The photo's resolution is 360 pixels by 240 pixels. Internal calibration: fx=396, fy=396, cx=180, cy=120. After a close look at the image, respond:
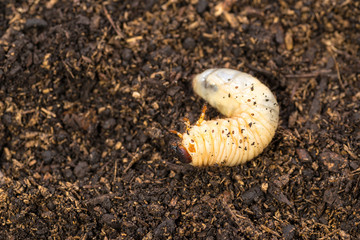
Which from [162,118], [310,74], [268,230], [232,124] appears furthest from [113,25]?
[268,230]

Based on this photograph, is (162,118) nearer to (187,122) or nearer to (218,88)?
(187,122)

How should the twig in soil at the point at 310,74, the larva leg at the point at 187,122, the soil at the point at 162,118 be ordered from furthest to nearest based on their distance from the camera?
the twig in soil at the point at 310,74
the larva leg at the point at 187,122
the soil at the point at 162,118

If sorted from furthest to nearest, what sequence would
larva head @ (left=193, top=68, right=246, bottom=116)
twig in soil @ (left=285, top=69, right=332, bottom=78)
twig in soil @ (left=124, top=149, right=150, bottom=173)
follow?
twig in soil @ (left=285, top=69, right=332, bottom=78), larva head @ (left=193, top=68, right=246, bottom=116), twig in soil @ (left=124, top=149, right=150, bottom=173)

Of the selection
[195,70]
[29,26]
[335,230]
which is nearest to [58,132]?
[29,26]

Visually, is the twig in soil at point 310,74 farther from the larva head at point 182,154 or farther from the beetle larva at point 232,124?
the larva head at point 182,154

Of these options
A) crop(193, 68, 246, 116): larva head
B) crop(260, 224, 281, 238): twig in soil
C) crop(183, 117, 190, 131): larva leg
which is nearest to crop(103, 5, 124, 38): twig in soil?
crop(193, 68, 246, 116): larva head

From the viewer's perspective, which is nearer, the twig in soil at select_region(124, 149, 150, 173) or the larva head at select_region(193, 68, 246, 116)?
the twig in soil at select_region(124, 149, 150, 173)

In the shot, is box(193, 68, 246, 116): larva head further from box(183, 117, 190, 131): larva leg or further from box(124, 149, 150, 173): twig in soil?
box(124, 149, 150, 173): twig in soil

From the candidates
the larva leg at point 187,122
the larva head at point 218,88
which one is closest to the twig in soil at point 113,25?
the larva head at point 218,88
